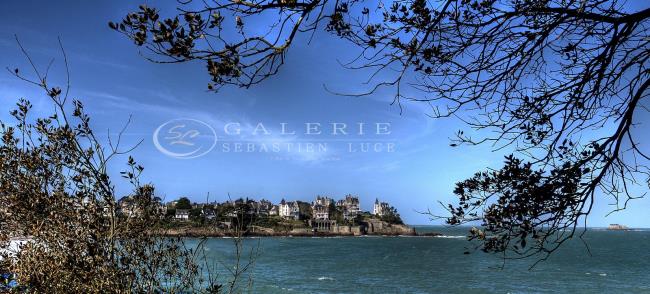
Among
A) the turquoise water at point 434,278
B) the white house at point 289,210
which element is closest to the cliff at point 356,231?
the white house at point 289,210

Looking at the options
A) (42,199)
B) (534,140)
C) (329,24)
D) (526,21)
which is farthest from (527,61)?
(42,199)

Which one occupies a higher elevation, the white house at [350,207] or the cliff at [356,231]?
the white house at [350,207]

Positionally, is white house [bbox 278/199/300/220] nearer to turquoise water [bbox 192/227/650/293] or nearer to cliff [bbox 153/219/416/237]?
cliff [bbox 153/219/416/237]

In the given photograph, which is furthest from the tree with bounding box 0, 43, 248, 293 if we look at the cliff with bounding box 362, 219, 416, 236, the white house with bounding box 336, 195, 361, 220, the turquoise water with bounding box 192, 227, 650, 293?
the white house with bounding box 336, 195, 361, 220

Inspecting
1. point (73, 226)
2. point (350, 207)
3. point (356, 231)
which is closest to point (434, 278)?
point (73, 226)

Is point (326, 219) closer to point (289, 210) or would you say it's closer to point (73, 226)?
point (289, 210)

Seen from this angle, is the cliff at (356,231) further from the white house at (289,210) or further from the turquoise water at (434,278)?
the turquoise water at (434,278)

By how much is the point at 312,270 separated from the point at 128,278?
5084 cm

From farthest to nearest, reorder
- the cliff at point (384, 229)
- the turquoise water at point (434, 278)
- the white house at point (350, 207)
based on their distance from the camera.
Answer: the white house at point (350, 207) < the cliff at point (384, 229) < the turquoise water at point (434, 278)

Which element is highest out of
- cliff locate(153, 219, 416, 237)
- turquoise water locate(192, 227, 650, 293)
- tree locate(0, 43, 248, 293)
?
cliff locate(153, 219, 416, 237)

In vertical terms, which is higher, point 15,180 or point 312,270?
point 15,180

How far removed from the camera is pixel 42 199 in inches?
198

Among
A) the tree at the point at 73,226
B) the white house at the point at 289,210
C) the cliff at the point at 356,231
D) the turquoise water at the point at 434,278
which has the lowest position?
the turquoise water at the point at 434,278

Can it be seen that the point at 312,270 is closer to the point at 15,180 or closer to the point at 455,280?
the point at 455,280
